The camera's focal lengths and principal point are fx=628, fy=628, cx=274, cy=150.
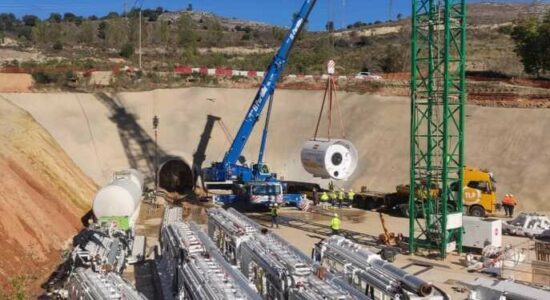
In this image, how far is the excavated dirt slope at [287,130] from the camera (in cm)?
3688

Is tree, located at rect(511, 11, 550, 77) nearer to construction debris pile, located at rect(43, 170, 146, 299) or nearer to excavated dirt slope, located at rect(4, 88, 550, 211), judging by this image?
excavated dirt slope, located at rect(4, 88, 550, 211)

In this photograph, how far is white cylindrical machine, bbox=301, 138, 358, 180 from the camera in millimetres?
26172

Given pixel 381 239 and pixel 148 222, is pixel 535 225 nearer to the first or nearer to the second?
pixel 381 239

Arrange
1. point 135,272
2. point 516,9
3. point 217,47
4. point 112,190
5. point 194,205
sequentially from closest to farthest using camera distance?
point 135,272
point 112,190
point 194,205
point 217,47
point 516,9

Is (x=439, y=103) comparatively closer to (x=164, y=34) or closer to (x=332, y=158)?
(x=332, y=158)

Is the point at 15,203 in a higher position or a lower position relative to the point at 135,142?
lower

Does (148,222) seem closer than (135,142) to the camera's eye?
Yes

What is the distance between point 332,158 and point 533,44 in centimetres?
3568

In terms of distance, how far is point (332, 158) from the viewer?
86.4 ft

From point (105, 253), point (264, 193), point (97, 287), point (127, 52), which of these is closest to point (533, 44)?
point (264, 193)

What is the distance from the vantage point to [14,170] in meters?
26.4

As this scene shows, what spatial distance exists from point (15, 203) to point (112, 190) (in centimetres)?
382

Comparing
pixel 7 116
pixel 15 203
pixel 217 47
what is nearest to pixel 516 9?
pixel 217 47

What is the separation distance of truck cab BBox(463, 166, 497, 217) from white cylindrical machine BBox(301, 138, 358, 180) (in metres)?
7.68
